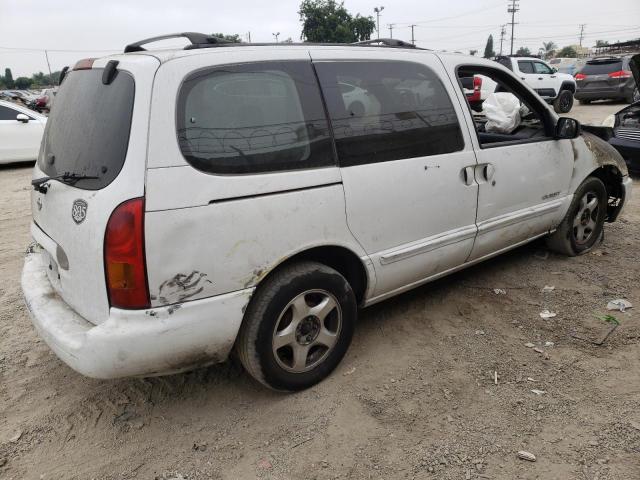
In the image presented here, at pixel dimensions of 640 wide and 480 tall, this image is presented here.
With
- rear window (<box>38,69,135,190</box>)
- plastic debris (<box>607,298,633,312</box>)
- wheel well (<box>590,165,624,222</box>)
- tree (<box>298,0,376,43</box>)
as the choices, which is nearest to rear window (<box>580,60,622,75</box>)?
A: wheel well (<box>590,165,624,222</box>)

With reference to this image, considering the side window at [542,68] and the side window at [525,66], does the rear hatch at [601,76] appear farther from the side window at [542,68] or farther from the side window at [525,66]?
the side window at [525,66]

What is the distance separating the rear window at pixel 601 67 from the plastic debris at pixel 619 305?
1649 cm

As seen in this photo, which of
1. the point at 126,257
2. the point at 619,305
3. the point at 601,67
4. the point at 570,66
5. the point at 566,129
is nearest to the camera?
the point at 126,257

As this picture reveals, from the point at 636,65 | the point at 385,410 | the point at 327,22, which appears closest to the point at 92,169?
the point at 385,410

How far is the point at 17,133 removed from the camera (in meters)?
10.2

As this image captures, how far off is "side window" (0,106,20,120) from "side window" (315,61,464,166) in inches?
390

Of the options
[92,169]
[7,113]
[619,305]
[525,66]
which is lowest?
[619,305]

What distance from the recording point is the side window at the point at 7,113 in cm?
1016

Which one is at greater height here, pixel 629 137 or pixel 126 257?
pixel 126 257

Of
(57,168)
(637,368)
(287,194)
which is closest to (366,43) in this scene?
(287,194)

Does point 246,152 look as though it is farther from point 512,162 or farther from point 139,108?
point 512,162

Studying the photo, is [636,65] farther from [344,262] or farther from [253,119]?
[253,119]

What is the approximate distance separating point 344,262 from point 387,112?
2.93 feet

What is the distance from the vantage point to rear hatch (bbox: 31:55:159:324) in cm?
210
